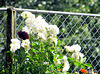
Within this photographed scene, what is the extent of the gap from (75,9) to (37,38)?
2.97 meters

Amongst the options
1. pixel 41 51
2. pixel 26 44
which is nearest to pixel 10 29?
pixel 26 44

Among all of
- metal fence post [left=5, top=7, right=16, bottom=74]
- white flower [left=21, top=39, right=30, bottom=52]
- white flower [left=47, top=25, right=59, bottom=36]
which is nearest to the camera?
white flower [left=47, top=25, right=59, bottom=36]

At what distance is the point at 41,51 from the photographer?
1.46 meters

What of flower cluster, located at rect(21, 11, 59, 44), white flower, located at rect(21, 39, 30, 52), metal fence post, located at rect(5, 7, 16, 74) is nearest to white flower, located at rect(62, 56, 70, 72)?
flower cluster, located at rect(21, 11, 59, 44)

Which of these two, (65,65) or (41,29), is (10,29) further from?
(65,65)

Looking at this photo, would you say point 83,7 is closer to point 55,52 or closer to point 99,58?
point 99,58

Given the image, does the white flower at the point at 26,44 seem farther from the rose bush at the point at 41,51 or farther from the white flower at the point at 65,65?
the white flower at the point at 65,65

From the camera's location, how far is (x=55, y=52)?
1466 mm

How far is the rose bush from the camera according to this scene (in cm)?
141

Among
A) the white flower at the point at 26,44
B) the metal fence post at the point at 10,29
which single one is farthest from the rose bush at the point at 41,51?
the metal fence post at the point at 10,29

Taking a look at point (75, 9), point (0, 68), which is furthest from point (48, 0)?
point (0, 68)

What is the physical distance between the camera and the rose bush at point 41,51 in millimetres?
1412

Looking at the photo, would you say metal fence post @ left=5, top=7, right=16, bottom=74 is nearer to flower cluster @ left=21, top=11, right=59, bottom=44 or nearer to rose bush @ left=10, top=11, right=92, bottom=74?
rose bush @ left=10, top=11, right=92, bottom=74

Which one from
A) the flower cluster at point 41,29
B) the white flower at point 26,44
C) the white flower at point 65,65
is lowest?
the white flower at point 65,65
